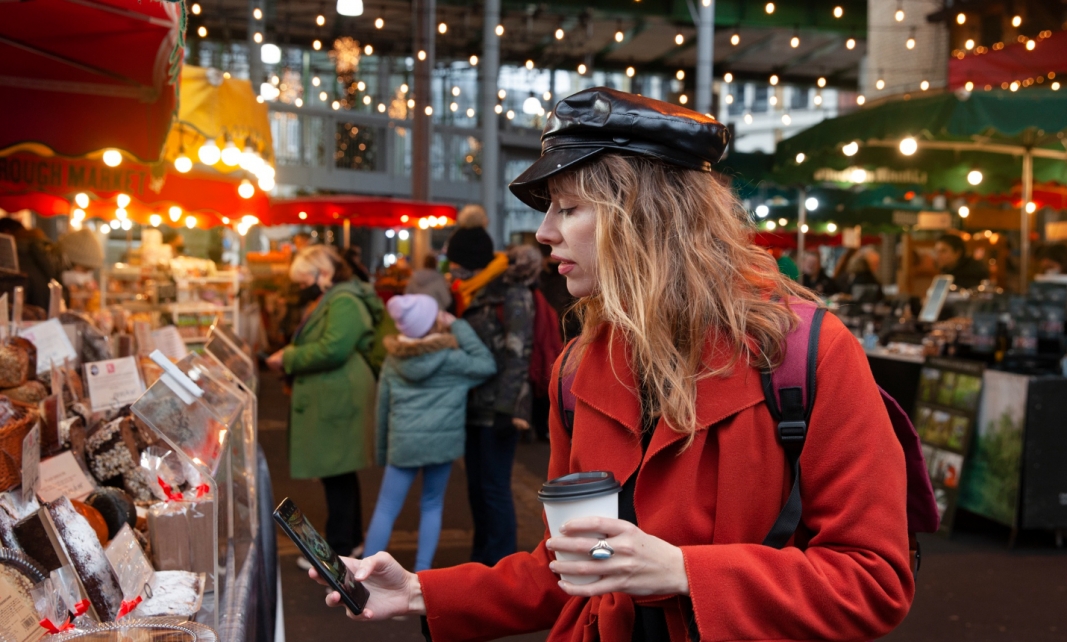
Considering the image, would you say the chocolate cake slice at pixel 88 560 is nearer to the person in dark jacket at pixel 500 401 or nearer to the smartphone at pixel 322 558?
the smartphone at pixel 322 558

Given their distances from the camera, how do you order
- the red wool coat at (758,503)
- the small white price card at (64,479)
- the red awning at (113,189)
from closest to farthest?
1. the red wool coat at (758,503)
2. the small white price card at (64,479)
3. the red awning at (113,189)

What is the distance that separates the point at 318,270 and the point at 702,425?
177 inches

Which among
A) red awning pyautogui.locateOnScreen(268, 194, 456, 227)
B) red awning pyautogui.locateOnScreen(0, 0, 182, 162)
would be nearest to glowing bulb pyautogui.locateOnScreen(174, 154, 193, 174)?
red awning pyautogui.locateOnScreen(0, 0, 182, 162)

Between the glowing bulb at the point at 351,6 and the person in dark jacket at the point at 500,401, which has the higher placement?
the glowing bulb at the point at 351,6

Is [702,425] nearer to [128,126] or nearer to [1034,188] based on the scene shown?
[128,126]

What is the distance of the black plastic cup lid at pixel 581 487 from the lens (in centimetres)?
121

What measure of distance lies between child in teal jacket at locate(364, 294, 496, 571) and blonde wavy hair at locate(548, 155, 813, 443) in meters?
3.39

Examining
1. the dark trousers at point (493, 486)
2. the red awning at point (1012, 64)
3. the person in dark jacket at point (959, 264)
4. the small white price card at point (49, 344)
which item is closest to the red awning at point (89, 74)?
the small white price card at point (49, 344)

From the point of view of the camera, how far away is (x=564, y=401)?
1700 millimetres

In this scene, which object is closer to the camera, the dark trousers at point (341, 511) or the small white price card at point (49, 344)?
the small white price card at point (49, 344)

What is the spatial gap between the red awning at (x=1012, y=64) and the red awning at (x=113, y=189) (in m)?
10.7

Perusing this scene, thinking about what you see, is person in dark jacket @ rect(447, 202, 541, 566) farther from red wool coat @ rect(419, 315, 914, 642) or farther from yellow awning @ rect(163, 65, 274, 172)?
red wool coat @ rect(419, 315, 914, 642)

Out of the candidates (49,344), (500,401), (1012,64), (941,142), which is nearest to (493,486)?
(500,401)

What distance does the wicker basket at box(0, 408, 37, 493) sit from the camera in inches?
88.9
